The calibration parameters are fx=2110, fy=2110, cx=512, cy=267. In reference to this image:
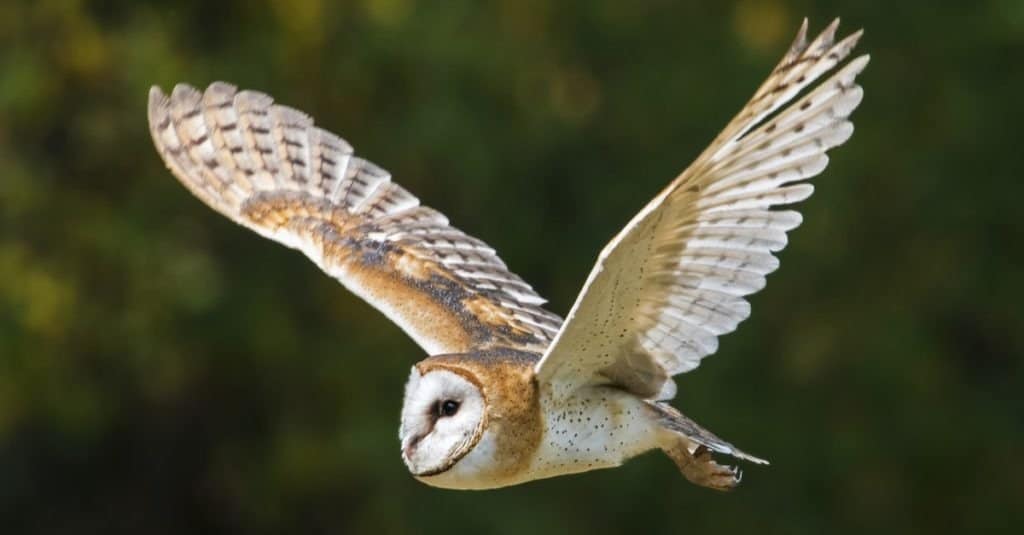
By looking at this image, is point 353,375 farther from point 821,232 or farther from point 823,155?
point 823,155

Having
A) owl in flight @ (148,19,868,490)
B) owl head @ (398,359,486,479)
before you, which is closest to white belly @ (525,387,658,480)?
owl in flight @ (148,19,868,490)

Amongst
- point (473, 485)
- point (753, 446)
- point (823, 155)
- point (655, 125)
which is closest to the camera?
point (823, 155)

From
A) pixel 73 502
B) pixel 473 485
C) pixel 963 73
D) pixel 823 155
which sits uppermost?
pixel 963 73

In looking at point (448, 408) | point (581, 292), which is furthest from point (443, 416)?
point (581, 292)

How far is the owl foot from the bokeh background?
5063mm

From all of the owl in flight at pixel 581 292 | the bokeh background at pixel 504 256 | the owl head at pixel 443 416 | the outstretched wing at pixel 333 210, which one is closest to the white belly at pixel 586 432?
the owl in flight at pixel 581 292

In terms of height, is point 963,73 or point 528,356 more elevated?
point 963,73

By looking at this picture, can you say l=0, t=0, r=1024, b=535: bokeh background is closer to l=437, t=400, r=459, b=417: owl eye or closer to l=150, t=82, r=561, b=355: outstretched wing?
l=150, t=82, r=561, b=355: outstretched wing

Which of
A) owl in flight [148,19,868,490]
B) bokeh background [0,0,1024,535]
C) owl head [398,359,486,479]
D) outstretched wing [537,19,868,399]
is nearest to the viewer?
outstretched wing [537,19,868,399]

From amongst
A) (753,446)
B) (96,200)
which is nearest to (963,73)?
(753,446)

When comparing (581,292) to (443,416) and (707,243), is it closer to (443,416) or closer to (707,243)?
(707,243)

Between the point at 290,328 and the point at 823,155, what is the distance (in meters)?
6.75

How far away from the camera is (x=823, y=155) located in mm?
4027

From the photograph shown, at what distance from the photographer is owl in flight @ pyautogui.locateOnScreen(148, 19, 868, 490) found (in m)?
4.00
